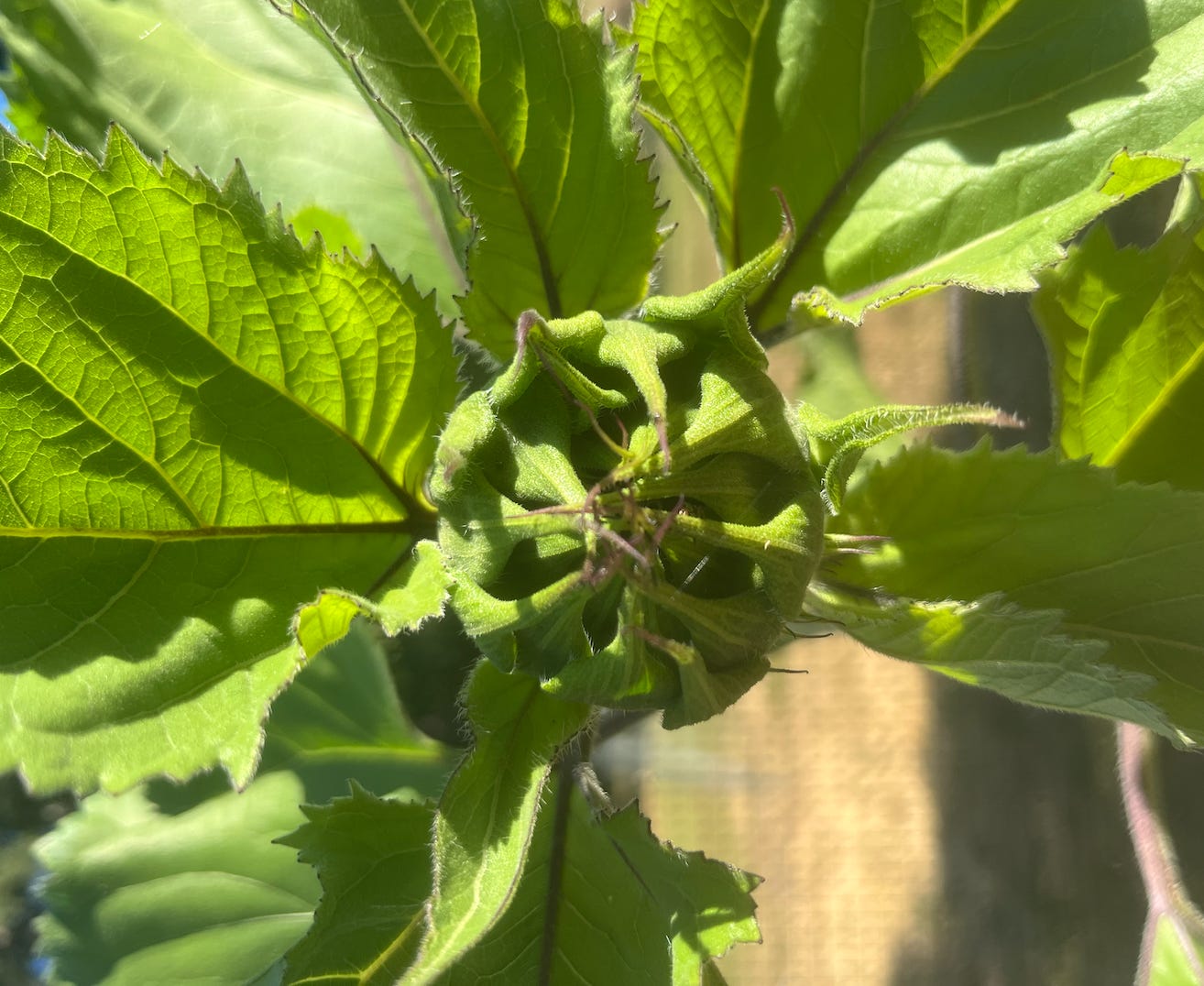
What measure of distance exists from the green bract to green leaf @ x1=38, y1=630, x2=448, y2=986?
0.43 m

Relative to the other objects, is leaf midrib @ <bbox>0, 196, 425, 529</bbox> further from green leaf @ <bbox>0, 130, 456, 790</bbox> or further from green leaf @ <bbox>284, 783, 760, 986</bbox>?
green leaf @ <bbox>284, 783, 760, 986</bbox>

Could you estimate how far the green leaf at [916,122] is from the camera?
434 mm

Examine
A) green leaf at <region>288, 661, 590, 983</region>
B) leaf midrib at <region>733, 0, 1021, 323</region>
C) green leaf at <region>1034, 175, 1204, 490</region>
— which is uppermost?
leaf midrib at <region>733, 0, 1021, 323</region>

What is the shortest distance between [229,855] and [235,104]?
542 millimetres

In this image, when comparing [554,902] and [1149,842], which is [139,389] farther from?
[1149,842]

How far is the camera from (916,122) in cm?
48

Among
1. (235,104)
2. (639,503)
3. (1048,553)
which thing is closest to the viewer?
(639,503)

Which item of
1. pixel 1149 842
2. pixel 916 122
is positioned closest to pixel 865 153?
pixel 916 122

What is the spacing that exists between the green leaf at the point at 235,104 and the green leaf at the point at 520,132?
0.16 meters

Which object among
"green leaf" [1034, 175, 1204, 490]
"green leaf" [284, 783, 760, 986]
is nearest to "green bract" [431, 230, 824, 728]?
"green leaf" [284, 783, 760, 986]

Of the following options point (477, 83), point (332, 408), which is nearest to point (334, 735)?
point (332, 408)

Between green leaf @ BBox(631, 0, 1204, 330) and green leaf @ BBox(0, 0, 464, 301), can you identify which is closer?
green leaf @ BBox(631, 0, 1204, 330)

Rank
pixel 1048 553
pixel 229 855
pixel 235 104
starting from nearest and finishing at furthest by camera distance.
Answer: pixel 1048 553 → pixel 235 104 → pixel 229 855

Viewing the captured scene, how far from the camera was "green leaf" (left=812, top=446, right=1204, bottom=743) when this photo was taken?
1.46 feet
